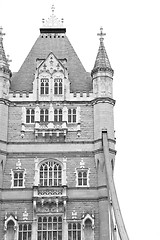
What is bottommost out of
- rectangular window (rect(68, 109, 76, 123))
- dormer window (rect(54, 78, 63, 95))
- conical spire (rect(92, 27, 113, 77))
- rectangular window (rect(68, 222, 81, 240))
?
rectangular window (rect(68, 222, 81, 240))

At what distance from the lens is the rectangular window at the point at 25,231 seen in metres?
41.9

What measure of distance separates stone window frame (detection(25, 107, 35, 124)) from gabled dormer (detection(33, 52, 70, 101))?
3.91 ft

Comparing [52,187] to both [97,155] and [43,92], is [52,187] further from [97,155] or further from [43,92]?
[43,92]

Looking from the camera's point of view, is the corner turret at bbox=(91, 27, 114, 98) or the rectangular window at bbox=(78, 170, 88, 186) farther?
the corner turret at bbox=(91, 27, 114, 98)

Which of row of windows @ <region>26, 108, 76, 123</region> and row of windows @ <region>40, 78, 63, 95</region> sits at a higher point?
row of windows @ <region>40, 78, 63, 95</region>

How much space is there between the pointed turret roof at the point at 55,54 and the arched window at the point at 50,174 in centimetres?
722

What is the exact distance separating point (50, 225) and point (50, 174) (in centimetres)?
413

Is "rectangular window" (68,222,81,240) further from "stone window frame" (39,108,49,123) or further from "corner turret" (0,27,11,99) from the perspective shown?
"corner turret" (0,27,11,99)

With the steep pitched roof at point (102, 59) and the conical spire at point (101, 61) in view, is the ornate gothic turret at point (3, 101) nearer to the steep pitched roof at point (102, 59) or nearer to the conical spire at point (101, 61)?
the conical spire at point (101, 61)

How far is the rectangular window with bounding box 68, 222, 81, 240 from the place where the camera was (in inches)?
1653

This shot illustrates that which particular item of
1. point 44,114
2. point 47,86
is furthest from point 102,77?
point 44,114

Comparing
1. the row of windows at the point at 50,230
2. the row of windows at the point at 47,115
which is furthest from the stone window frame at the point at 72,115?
the row of windows at the point at 50,230

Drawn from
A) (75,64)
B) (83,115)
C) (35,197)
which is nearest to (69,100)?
(83,115)

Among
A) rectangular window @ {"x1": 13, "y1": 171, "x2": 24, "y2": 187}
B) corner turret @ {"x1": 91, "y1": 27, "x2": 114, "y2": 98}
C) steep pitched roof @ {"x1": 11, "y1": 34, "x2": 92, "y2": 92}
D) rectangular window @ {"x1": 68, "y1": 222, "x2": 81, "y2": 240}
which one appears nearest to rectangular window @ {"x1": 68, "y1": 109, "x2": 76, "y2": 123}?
steep pitched roof @ {"x1": 11, "y1": 34, "x2": 92, "y2": 92}
